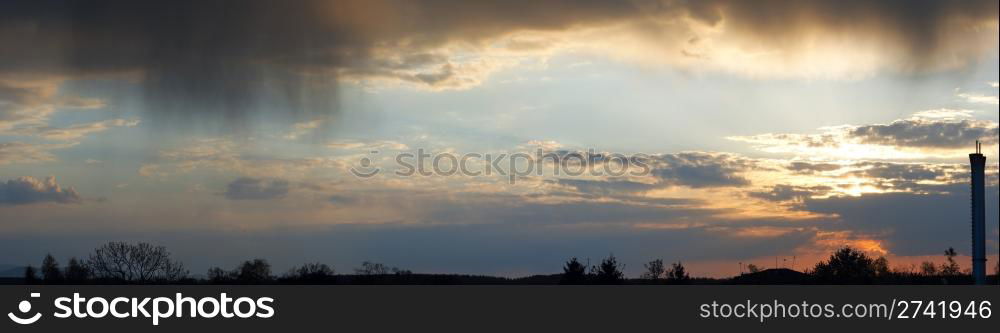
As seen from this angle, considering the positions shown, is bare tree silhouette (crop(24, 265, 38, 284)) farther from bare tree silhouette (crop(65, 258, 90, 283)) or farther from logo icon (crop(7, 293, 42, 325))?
logo icon (crop(7, 293, 42, 325))

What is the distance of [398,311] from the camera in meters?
58.5

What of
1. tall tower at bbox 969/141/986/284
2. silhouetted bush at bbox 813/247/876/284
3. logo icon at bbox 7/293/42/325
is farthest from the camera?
silhouetted bush at bbox 813/247/876/284

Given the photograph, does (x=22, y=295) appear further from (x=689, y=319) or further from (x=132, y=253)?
(x=132, y=253)

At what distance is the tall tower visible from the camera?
100 meters

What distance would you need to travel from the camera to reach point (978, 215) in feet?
329

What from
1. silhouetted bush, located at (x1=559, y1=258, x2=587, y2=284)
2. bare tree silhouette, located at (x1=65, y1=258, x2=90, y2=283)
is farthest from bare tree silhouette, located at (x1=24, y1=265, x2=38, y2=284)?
silhouetted bush, located at (x1=559, y1=258, x2=587, y2=284)

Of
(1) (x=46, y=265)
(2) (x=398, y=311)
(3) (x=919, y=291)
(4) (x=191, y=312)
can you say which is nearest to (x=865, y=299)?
(3) (x=919, y=291)

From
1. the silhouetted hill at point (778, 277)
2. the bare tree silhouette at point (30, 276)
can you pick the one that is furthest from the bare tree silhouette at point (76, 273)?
the silhouetted hill at point (778, 277)

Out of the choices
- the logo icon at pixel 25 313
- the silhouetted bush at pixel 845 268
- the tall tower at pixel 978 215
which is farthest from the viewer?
the silhouetted bush at pixel 845 268

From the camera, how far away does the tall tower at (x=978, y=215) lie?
329 feet

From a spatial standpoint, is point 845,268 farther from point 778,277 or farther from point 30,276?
point 30,276

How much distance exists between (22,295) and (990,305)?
5693 cm

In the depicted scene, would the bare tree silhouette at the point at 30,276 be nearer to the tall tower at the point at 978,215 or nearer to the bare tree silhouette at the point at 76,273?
the bare tree silhouette at the point at 76,273

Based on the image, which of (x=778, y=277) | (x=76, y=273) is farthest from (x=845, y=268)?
(x=76, y=273)
